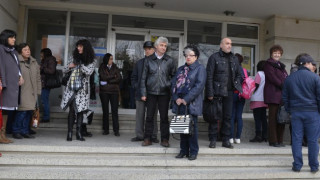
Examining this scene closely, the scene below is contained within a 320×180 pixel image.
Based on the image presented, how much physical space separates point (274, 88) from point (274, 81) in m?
0.14

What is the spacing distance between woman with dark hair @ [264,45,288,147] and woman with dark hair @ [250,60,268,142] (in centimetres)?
36

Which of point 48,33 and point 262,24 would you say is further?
point 262,24

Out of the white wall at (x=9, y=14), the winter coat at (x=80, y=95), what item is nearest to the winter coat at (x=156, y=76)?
the winter coat at (x=80, y=95)

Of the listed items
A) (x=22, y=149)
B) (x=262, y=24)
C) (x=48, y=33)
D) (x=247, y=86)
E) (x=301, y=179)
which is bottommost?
(x=301, y=179)

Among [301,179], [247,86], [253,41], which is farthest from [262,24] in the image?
[301,179]

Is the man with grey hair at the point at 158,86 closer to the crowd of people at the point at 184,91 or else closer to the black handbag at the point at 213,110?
the crowd of people at the point at 184,91

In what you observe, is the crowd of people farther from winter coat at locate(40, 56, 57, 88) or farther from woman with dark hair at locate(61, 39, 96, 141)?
winter coat at locate(40, 56, 57, 88)

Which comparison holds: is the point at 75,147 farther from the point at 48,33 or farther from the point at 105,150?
the point at 48,33

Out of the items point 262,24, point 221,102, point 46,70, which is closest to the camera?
point 221,102

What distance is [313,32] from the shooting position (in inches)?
339

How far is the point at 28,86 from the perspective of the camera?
541 cm

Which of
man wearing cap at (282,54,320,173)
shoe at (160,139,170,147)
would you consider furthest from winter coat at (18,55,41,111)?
man wearing cap at (282,54,320,173)

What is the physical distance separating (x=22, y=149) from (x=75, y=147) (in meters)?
0.82

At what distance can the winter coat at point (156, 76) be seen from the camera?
200 inches
